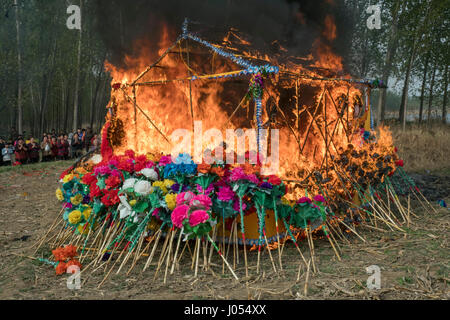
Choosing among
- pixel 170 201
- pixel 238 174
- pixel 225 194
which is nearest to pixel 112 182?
pixel 170 201

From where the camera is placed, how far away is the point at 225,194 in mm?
4238

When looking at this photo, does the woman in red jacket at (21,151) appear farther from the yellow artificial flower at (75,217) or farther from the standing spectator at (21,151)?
the yellow artificial flower at (75,217)

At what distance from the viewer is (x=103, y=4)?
27.5ft

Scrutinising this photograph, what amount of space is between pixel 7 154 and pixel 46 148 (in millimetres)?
1504

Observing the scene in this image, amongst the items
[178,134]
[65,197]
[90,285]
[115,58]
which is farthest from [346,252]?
[115,58]

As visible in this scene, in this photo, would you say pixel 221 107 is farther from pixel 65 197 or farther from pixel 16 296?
pixel 16 296

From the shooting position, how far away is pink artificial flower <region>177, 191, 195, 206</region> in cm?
401

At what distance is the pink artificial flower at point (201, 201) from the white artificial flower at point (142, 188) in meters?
0.72

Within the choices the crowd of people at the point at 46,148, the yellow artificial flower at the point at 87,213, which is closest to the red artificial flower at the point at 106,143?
the yellow artificial flower at the point at 87,213

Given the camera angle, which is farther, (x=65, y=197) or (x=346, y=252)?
(x=65, y=197)

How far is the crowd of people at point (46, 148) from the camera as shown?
1393 cm

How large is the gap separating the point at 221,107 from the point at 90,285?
20.9 ft

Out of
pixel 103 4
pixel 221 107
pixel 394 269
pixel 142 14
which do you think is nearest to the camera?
pixel 394 269

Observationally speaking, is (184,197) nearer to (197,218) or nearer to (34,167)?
(197,218)
